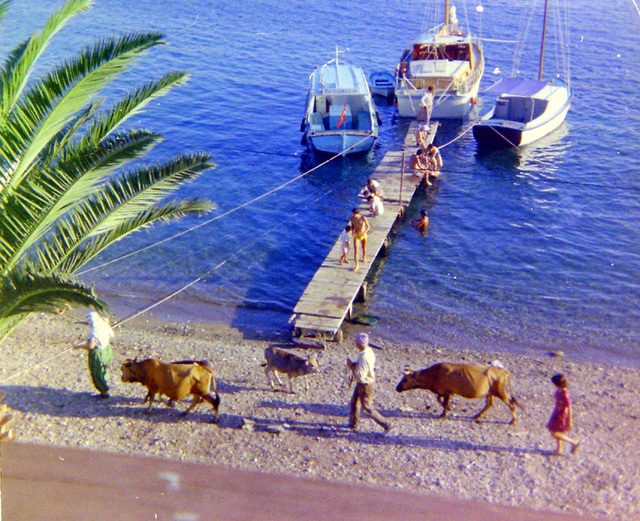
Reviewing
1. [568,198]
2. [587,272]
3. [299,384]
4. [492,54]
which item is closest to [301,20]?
[492,54]

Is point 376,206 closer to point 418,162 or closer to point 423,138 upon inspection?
point 418,162

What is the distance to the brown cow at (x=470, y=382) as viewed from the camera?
36.7 ft

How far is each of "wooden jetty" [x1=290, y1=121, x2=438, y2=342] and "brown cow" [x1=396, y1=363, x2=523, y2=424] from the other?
14.2 feet

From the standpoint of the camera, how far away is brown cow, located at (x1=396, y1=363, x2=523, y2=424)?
36.7 ft

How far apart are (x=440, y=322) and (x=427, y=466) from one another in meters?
7.78

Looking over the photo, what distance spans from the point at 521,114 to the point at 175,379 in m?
26.3

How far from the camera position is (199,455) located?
10.3 meters

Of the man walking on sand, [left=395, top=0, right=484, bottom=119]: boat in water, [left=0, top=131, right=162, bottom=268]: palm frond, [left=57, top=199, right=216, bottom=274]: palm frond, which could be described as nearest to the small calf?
[left=57, top=199, right=216, bottom=274]: palm frond

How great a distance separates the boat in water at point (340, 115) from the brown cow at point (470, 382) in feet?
60.7

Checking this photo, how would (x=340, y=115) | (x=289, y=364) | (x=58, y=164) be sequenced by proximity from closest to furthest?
(x=58, y=164)
(x=289, y=364)
(x=340, y=115)

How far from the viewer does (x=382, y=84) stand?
39219mm

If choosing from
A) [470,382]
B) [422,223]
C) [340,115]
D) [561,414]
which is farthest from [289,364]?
[340,115]

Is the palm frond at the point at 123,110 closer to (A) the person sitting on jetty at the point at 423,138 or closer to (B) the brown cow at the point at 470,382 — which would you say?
(B) the brown cow at the point at 470,382

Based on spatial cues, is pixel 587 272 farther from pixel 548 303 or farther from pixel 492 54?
pixel 492 54
